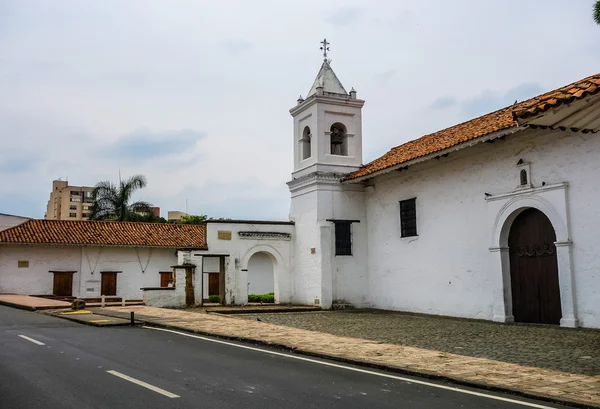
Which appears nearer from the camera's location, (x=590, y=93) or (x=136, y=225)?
(x=590, y=93)

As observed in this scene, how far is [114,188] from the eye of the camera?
40250mm

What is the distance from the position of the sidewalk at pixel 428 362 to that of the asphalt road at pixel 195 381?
364 millimetres

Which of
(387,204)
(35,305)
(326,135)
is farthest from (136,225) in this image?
(387,204)

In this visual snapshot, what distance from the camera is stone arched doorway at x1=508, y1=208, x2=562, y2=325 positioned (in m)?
14.3

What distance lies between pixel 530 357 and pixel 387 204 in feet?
38.5

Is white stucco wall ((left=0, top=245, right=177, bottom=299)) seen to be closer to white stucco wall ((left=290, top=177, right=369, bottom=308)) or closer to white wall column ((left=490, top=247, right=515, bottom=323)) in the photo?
white stucco wall ((left=290, top=177, right=369, bottom=308))

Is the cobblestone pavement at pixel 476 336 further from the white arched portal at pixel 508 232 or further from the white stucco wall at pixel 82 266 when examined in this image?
the white stucco wall at pixel 82 266

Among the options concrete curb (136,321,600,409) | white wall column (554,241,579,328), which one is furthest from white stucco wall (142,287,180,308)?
white wall column (554,241,579,328)

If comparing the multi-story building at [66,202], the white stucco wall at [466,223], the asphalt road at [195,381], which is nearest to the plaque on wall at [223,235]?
the white stucco wall at [466,223]

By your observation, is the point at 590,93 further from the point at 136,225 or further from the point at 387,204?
the point at 136,225

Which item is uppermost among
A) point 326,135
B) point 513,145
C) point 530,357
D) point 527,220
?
point 326,135

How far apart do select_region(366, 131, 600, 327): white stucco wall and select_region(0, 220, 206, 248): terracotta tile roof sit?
1227cm

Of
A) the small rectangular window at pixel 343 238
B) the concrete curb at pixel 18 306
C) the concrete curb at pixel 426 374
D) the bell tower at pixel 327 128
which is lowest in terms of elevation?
the concrete curb at pixel 426 374

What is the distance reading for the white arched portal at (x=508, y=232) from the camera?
13531mm
